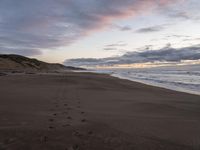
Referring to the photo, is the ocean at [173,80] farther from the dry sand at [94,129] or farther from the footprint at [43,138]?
the footprint at [43,138]

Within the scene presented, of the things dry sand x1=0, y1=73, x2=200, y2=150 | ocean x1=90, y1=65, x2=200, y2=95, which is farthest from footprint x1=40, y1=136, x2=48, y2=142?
ocean x1=90, y1=65, x2=200, y2=95

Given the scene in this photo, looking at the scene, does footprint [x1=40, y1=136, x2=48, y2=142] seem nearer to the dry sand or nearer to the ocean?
the dry sand

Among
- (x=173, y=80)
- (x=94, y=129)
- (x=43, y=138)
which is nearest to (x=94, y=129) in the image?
(x=94, y=129)

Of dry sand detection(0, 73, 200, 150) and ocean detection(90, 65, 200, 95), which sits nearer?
dry sand detection(0, 73, 200, 150)

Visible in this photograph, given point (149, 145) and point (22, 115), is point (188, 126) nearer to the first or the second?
point (149, 145)

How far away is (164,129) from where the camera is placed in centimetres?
588

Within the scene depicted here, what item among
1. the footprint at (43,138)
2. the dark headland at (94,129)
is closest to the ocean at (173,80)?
the dark headland at (94,129)

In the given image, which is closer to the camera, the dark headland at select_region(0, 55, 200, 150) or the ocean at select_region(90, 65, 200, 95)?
the dark headland at select_region(0, 55, 200, 150)

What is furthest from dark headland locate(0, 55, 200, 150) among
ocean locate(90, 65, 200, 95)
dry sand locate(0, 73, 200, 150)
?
ocean locate(90, 65, 200, 95)

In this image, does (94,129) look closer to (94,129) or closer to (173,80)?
(94,129)

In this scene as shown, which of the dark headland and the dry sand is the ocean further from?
the dry sand

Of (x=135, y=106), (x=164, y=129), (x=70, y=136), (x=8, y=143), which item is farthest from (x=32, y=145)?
(x=135, y=106)

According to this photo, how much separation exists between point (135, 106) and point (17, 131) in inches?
195

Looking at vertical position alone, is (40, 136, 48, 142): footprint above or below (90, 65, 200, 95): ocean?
above
